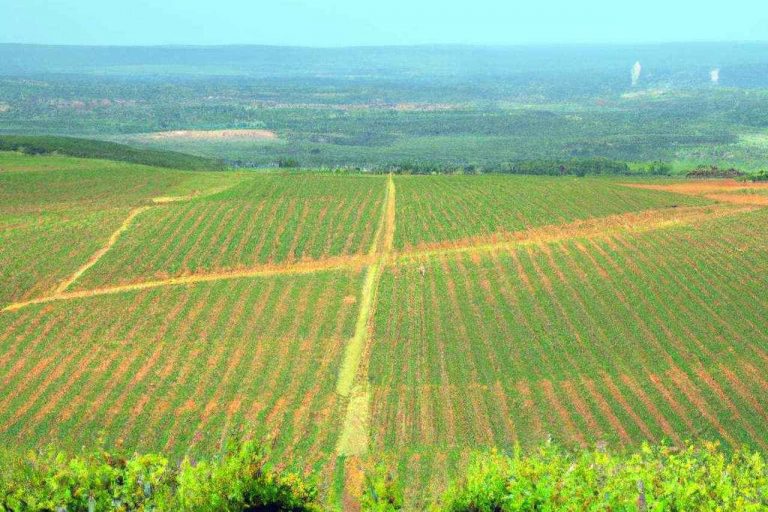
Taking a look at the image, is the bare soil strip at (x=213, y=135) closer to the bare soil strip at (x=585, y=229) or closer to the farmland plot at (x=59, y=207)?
the farmland plot at (x=59, y=207)

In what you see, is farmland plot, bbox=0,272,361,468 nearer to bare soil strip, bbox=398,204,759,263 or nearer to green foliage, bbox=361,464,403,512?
bare soil strip, bbox=398,204,759,263

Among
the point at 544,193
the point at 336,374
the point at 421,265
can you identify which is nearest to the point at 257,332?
the point at 336,374

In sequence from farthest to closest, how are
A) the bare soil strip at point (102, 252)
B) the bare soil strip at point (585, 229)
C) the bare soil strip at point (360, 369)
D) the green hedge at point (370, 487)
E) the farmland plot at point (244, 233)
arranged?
the bare soil strip at point (585, 229)
the farmland plot at point (244, 233)
the bare soil strip at point (102, 252)
the bare soil strip at point (360, 369)
the green hedge at point (370, 487)

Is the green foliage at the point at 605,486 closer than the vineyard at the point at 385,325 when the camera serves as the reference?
Yes

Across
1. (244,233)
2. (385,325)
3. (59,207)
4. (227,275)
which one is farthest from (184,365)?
(59,207)

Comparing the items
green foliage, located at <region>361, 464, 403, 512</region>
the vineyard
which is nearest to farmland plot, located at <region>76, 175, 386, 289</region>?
the vineyard

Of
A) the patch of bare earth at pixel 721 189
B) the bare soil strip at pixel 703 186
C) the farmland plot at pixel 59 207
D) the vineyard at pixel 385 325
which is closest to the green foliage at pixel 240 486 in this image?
the vineyard at pixel 385 325
